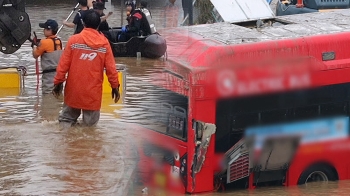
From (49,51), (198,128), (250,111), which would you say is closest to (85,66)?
(198,128)

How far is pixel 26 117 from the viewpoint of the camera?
11969mm

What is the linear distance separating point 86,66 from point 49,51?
12.0 ft

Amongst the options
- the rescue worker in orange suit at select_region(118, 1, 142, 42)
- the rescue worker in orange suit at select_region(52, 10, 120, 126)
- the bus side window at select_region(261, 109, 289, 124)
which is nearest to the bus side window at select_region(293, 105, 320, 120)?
the bus side window at select_region(261, 109, 289, 124)

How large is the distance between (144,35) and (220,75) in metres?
10.6

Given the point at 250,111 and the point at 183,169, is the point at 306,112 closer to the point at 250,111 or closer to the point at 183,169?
the point at 250,111

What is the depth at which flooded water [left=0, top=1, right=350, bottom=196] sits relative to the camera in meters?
8.30

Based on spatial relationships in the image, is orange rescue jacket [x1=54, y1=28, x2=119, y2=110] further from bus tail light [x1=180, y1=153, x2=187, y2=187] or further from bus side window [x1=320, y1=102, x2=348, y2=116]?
bus side window [x1=320, y1=102, x2=348, y2=116]

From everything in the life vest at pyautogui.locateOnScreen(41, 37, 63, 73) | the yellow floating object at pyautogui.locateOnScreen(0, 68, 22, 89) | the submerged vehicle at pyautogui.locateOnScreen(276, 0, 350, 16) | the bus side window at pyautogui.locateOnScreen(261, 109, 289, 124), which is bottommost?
the yellow floating object at pyautogui.locateOnScreen(0, 68, 22, 89)

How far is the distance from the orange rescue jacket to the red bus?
1.36m

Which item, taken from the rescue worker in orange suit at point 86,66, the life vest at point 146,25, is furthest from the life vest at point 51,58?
the life vest at point 146,25

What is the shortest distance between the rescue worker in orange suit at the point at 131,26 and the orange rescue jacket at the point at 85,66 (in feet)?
26.7

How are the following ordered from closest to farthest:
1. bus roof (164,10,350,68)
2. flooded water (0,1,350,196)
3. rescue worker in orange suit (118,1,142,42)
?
bus roof (164,10,350,68)
flooded water (0,1,350,196)
rescue worker in orange suit (118,1,142,42)

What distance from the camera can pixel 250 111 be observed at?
8258 mm

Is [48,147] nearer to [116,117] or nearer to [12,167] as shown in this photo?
[12,167]
